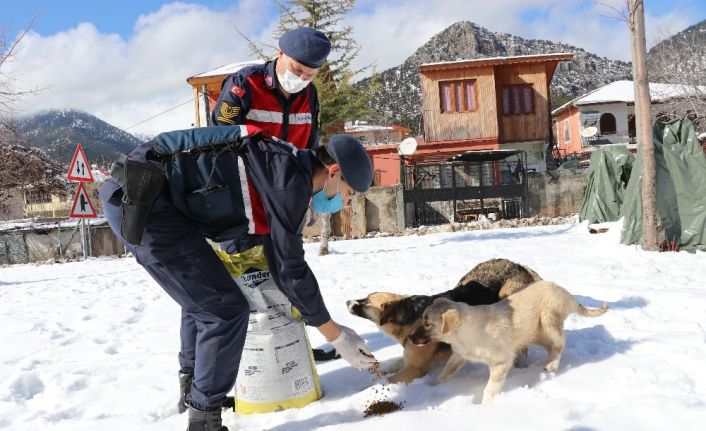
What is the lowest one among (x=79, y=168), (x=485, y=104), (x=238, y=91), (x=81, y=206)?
(x=81, y=206)

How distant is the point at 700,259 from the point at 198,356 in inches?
327

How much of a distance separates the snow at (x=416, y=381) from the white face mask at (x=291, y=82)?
2.06 metres

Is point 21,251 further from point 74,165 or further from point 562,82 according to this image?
point 562,82

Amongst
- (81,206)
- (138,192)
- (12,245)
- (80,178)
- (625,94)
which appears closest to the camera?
(138,192)

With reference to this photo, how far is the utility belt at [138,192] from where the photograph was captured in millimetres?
2533

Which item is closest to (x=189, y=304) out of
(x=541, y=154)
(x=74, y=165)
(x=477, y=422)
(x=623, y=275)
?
(x=477, y=422)

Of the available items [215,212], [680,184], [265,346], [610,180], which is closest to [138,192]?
→ [215,212]

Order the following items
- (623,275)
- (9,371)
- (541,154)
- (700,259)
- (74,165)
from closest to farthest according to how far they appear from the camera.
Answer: (9,371) → (623,275) → (700,259) → (74,165) → (541,154)

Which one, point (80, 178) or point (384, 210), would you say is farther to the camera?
point (384, 210)

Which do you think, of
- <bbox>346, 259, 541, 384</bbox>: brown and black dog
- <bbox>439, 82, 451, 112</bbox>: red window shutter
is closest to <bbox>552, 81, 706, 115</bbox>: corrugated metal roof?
<bbox>439, 82, 451, 112</bbox>: red window shutter

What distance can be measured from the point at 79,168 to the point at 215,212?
11356 millimetres

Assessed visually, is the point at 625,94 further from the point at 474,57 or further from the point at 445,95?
the point at 474,57

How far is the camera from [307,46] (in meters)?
3.27

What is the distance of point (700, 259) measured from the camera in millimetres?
8266
